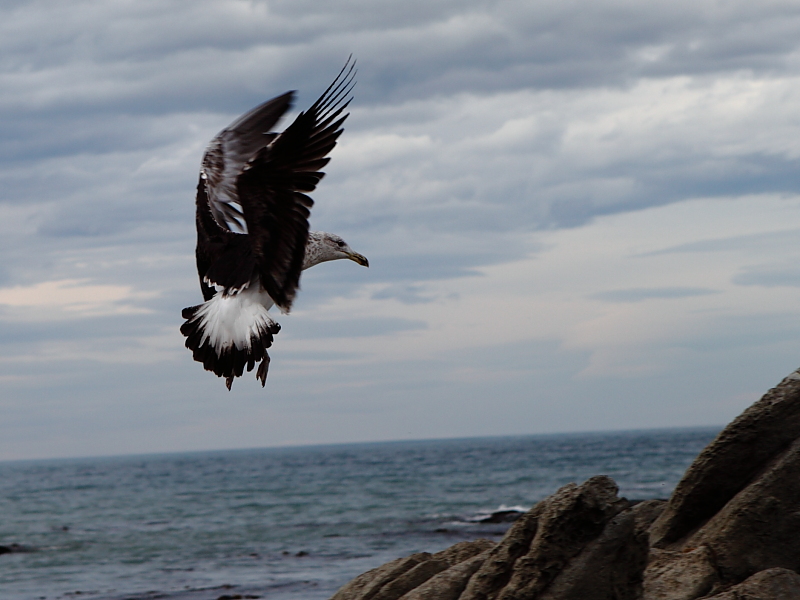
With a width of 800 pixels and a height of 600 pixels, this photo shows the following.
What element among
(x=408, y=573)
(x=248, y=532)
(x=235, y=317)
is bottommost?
(x=248, y=532)

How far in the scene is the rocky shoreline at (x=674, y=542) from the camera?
5.46 meters

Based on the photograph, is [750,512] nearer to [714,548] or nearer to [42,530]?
[714,548]

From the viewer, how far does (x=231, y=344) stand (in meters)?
7.02

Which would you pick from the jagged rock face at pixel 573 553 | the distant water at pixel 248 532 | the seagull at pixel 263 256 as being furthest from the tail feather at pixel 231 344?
the distant water at pixel 248 532

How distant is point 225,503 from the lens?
3181 centimetres

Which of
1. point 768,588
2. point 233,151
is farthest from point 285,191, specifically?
point 768,588

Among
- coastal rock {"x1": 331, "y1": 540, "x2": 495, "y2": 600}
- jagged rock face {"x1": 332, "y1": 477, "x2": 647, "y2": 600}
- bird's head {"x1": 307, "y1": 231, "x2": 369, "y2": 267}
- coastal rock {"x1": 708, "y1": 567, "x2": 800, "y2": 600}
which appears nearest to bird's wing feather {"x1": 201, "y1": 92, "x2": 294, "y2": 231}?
bird's head {"x1": 307, "y1": 231, "x2": 369, "y2": 267}

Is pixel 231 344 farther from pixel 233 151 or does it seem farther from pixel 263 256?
pixel 233 151

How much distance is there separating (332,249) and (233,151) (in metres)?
1.92

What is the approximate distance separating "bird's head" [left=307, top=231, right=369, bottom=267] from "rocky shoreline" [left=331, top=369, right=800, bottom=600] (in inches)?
102

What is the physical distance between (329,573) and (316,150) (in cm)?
885

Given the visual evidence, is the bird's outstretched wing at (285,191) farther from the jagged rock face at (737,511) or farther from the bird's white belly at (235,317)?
the jagged rock face at (737,511)

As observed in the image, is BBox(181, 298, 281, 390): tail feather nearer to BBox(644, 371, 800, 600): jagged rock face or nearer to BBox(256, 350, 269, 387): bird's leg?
BBox(256, 350, 269, 387): bird's leg

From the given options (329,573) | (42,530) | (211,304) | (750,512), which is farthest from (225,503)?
(750,512)
